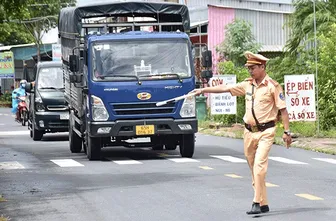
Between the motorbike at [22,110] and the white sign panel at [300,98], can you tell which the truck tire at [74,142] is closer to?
the white sign panel at [300,98]

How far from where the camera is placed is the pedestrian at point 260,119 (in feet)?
39.2

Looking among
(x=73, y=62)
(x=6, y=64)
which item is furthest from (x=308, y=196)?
(x=6, y=64)

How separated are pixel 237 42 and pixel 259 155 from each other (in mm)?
31644

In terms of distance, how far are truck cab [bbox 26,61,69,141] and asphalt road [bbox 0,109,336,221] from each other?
5.21 metres

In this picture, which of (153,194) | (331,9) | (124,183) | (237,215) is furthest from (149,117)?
(331,9)

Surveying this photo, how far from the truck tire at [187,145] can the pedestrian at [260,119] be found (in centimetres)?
881

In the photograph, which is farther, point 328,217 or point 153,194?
point 153,194

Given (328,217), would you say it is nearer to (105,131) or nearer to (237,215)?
(237,215)

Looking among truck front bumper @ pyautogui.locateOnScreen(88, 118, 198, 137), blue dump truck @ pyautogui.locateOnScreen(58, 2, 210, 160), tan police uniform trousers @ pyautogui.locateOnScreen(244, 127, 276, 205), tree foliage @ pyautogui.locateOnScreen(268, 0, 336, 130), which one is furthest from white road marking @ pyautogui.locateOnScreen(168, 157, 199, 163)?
tree foliage @ pyautogui.locateOnScreen(268, 0, 336, 130)

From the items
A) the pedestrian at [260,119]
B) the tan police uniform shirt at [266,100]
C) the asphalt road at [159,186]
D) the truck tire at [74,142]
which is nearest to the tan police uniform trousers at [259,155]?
the pedestrian at [260,119]

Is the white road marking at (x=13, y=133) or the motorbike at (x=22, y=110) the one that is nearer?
the white road marking at (x=13, y=133)

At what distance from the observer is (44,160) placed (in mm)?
21688

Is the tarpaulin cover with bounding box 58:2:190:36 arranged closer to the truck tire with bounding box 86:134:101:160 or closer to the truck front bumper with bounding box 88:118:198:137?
the truck tire with bounding box 86:134:101:160

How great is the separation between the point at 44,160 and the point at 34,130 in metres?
8.59
